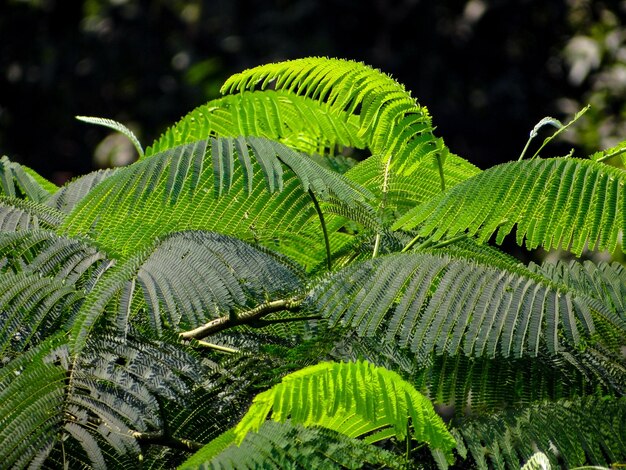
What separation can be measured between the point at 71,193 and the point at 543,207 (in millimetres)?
992

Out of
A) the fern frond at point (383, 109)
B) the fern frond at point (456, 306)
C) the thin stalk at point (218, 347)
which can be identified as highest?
the fern frond at point (383, 109)

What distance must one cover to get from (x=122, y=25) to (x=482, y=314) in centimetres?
908

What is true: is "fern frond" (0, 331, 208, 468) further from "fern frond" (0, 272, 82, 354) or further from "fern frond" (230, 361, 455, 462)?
"fern frond" (230, 361, 455, 462)

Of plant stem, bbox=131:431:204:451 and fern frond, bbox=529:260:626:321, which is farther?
fern frond, bbox=529:260:626:321

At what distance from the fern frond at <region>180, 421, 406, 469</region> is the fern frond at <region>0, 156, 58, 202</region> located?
0.95 m

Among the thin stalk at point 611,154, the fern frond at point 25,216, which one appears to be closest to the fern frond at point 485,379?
the thin stalk at point 611,154

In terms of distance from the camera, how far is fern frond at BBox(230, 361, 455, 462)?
1318mm

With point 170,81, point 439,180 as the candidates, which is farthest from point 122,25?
point 439,180

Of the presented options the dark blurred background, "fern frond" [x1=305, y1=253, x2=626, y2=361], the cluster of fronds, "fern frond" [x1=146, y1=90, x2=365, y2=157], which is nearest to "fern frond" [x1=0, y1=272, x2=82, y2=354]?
the cluster of fronds

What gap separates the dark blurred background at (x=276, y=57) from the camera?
9.19 m

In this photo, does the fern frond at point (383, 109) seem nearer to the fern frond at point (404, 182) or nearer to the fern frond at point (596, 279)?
the fern frond at point (404, 182)

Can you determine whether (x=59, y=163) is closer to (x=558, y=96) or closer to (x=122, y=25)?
(x=122, y=25)

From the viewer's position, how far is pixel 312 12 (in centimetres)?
950

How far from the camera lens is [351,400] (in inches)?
52.8
